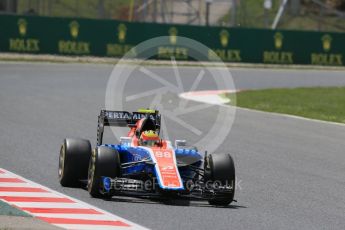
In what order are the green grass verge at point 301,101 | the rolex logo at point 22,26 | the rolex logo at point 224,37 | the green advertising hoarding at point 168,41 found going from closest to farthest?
the green grass verge at point 301,101 → the rolex logo at point 22,26 → the green advertising hoarding at point 168,41 → the rolex logo at point 224,37

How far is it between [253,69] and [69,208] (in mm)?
32934

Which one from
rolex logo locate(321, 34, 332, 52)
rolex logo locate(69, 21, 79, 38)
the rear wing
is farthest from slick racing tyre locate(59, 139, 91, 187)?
rolex logo locate(321, 34, 332, 52)

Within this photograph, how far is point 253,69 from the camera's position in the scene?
42031mm

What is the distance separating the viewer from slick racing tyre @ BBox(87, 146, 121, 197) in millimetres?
10164

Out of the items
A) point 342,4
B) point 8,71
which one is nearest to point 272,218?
point 8,71

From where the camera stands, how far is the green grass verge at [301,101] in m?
23.9

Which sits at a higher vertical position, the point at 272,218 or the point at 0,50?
the point at 0,50

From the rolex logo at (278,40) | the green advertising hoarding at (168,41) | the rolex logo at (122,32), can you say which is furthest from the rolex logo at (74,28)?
the rolex logo at (278,40)

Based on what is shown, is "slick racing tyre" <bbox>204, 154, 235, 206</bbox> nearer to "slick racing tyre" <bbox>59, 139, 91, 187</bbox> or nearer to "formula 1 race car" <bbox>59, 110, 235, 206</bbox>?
"formula 1 race car" <bbox>59, 110, 235, 206</bbox>

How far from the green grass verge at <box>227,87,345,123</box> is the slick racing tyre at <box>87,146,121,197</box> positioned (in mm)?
12499

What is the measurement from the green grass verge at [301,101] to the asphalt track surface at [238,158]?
4.24 feet

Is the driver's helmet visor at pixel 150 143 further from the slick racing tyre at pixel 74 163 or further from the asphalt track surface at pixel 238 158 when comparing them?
the slick racing tyre at pixel 74 163

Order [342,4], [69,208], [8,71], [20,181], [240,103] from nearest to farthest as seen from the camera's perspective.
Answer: [69,208] < [20,181] < [240,103] < [8,71] < [342,4]

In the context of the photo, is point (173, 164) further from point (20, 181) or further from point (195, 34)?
point (195, 34)
